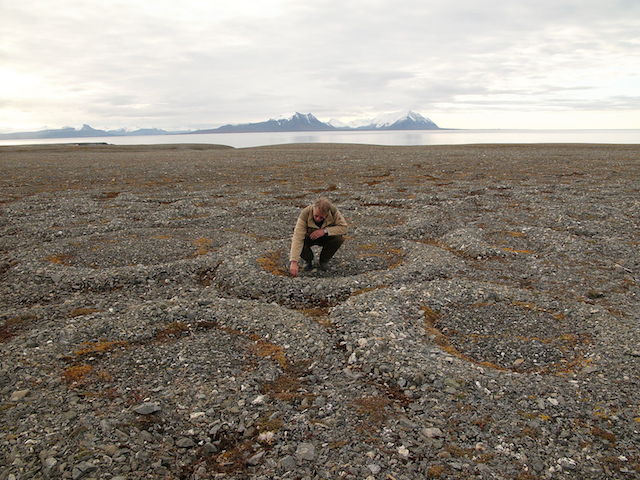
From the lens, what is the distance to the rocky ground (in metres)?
6.30

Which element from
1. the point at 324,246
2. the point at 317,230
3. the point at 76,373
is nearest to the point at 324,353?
the point at 317,230

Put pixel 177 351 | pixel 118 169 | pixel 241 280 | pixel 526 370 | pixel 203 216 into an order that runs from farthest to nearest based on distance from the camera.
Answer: pixel 118 169, pixel 203 216, pixel 241 280, pixel 177 351, pixel 526 370

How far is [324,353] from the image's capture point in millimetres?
9172

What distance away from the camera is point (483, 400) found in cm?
743

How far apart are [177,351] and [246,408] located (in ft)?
8.98

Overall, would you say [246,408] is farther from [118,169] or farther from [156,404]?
[118,169]

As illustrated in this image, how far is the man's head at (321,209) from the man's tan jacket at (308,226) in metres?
0.25

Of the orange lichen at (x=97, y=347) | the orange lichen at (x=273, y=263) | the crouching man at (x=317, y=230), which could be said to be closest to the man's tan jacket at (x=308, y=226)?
the crouching man at (x=317, y=230)

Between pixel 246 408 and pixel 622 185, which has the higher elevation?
pixel 622 185

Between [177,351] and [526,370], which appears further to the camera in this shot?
[177,351]

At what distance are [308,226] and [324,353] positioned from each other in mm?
5109

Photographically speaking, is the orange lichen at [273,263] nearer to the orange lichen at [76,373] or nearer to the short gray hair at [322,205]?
the short gray hair at [322,205]

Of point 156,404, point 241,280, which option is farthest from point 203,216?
point 156,404

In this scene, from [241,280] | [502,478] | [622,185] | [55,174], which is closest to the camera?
[502,478]
